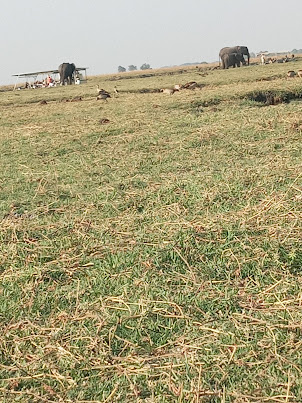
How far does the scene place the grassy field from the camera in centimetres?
247

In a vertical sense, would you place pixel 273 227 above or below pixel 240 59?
below

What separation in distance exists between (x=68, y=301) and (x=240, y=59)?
118 ft

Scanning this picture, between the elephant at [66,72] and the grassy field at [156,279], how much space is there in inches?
1258

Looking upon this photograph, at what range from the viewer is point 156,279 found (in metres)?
3.36

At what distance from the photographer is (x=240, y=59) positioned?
36781mm

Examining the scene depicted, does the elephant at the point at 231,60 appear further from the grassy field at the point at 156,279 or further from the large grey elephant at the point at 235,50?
the grassy field at the point at 156,279

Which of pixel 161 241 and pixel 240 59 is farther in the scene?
pixel 240 59

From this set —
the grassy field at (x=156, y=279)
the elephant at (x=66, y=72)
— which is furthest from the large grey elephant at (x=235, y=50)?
the grassy field at (x=156, y=279)

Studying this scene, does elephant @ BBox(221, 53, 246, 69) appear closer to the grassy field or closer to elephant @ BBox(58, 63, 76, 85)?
elephant @ BBox(58, 63, 76, 85)

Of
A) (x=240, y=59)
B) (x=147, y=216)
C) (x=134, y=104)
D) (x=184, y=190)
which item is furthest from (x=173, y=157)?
(x=240, y=59)

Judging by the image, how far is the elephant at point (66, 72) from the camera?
121ft

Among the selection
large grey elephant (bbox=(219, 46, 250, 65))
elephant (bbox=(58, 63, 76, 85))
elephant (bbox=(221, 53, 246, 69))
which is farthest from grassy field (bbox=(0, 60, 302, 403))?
large grey elephant (bbox=(219, 46, 250, 65))

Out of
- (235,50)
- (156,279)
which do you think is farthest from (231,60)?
(156,279)

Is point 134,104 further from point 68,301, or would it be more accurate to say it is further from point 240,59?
point 240,59
